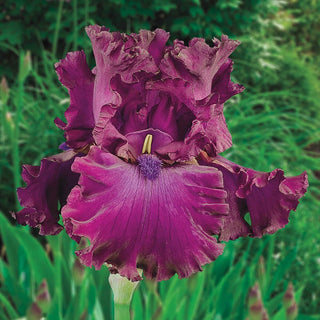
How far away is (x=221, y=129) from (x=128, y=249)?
27 centimetres

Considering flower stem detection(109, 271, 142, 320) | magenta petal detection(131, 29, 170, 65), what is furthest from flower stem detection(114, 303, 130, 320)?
magenta petal detection(131, 29, 170, 65)

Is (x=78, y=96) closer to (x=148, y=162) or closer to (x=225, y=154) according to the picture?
(x=148, y=162)

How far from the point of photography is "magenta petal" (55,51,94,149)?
2.54ft

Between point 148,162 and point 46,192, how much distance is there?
0.18 metres

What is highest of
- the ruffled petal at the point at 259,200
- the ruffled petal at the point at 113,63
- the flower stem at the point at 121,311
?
the ruffled petal at the point at 113,63

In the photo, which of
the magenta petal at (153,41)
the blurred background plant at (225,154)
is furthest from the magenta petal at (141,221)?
the blurred background plant at (225,154)

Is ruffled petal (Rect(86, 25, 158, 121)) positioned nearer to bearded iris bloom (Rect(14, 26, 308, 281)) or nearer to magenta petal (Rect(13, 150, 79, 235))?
bearded iris bloom (Rect(14, 26, 308, 281))

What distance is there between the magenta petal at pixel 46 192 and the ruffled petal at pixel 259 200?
0.75ft

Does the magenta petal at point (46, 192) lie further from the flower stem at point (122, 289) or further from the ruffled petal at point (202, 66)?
the ruffled petal at point (202, 66)

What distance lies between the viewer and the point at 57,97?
2941 mm

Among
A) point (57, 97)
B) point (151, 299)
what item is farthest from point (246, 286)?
point (57, 97)

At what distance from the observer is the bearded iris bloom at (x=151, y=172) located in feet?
2.14

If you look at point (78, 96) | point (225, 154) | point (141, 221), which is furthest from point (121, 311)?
point (225, 154)

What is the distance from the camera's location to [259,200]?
2.53 ft
